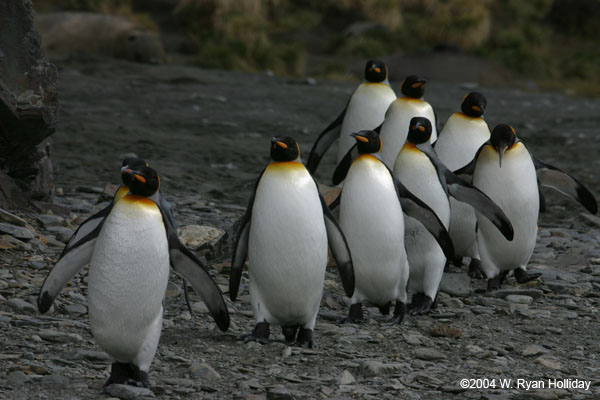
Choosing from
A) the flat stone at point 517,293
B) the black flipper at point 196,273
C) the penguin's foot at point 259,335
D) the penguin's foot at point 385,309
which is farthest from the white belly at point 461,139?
the black flipper at point 196,273

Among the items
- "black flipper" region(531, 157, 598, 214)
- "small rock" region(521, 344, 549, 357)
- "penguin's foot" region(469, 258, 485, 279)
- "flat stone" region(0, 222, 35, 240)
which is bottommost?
"penguin's foot" region(469, 258, 485, 279)

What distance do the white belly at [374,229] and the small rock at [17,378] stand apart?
213 centimetres

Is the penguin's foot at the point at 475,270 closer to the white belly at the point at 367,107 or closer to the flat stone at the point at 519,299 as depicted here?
the flat stone at the point at 519,299

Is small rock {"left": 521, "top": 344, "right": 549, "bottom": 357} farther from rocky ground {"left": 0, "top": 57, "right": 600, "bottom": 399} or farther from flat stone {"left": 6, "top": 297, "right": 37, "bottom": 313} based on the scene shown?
flat stone {"left": 6, "top": 297, "right": 37, "bottom": 313}

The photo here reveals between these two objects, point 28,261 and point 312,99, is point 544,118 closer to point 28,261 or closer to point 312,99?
point 312,99

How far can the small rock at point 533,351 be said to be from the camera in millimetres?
4637

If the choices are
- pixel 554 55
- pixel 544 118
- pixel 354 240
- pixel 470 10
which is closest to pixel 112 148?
pixel 354 240

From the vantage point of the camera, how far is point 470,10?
77.9 feet

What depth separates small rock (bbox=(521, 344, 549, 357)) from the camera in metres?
4.64

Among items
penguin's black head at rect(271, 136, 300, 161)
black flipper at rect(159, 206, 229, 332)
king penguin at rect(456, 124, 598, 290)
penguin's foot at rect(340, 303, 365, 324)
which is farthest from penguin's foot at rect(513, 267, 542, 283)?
black flipper at rect(159, 206, 229, 332)

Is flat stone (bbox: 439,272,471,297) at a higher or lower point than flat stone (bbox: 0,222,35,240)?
lower

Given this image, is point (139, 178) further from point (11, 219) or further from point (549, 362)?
point (11, 219)

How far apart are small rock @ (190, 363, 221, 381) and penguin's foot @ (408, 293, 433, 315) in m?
1.76

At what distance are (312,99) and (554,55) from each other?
496 inches
